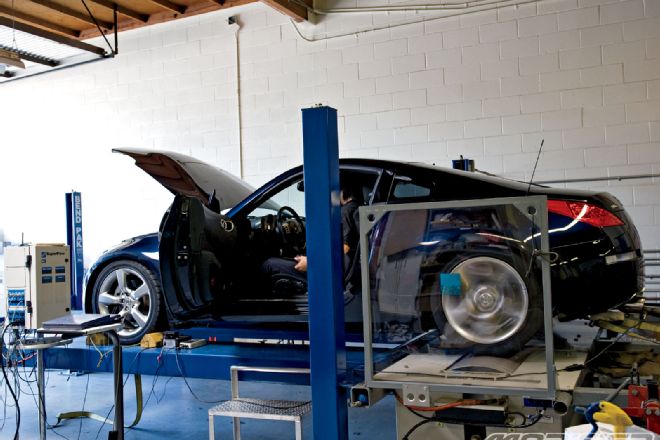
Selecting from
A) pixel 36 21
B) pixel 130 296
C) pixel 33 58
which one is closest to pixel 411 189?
pixel 130 296

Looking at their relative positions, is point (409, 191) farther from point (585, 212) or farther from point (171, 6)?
point (171, 6)

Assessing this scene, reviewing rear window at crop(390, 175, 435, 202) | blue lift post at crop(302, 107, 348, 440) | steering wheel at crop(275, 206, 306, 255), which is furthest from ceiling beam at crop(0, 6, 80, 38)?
blue lift post at crop(302, 107, 348, 440)

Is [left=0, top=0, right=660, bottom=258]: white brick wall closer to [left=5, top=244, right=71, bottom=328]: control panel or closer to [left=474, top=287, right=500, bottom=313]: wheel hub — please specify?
[left=5, top=244, right=71, bottom=328]: control panel

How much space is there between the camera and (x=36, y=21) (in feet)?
28.5

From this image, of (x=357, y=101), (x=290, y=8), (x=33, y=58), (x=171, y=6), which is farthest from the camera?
(x=33, y=58)

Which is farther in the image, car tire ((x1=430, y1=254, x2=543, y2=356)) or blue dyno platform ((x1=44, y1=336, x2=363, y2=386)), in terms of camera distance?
blue dyno platform ((x1=44, y1=336, x2=363, y2=386))

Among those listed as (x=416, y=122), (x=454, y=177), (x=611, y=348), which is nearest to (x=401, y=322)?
(x=454, y=177)

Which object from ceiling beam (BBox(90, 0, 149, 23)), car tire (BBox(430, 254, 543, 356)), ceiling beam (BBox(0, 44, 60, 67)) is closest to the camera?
car tire (BBox(430, 254, 543, 356))

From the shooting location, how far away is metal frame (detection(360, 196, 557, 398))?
7.57 ft

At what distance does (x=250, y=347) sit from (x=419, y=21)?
193 inches

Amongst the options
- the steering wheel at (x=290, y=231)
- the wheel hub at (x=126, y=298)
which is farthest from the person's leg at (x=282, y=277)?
the wheel hub at (x=126, y=298)

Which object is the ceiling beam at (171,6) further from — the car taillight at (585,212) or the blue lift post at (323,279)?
the car taillight at (585,212)

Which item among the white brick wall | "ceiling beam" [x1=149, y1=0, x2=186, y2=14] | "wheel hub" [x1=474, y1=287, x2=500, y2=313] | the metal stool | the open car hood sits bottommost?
the metal stool

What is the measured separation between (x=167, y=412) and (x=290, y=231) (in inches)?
84.8
